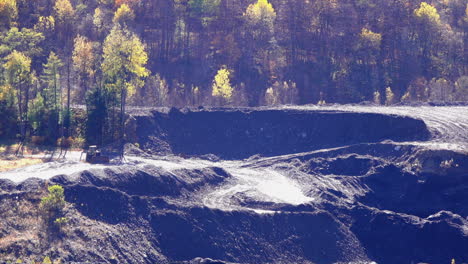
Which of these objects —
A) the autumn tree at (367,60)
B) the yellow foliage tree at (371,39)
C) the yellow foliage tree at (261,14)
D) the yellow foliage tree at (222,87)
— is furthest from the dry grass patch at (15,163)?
the yellow foliage tree at (371,39)

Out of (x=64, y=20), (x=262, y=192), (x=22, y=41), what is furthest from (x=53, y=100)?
(x=64, y=20)

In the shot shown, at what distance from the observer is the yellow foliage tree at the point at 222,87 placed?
101688 millimetres

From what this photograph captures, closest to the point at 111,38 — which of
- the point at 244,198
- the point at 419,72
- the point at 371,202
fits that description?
the point at 244,198

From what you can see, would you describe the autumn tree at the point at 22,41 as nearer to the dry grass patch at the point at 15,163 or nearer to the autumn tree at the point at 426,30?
the dry grass patch at the point at 15,163

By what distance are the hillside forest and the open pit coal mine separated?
48.5 feet

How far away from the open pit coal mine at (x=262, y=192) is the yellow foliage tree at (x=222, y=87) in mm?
9514

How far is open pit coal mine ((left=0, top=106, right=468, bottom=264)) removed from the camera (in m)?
60.4

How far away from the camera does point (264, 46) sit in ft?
382

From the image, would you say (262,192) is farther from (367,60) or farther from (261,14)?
(367,60)

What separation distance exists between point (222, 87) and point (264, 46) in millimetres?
16733

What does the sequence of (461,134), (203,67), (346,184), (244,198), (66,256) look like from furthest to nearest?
(203,67) < (461,134) < (346,184) < (244,198) < (66,256)

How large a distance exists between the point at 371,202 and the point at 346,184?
2.98 meters

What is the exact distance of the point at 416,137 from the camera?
272 ft

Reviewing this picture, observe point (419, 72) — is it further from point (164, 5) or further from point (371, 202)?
point (371, 202)
